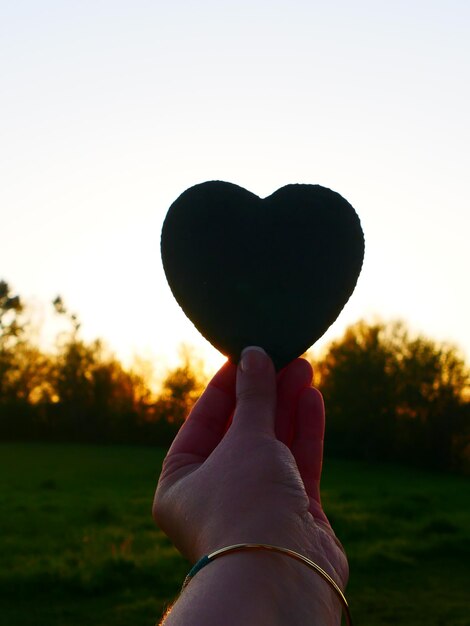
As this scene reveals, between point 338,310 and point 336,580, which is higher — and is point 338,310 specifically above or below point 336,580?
above

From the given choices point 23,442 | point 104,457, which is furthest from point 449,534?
point 23,442

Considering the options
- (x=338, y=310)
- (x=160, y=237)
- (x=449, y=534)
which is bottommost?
(x=449, y=534)

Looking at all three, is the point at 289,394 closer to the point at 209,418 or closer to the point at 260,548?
the point at 209,418

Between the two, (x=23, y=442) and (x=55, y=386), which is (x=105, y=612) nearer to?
(x=23, y=442)

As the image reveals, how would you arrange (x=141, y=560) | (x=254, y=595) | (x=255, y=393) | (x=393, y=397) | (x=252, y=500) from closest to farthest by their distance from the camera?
(x=254, y=595), (x=252, y=500), (x=255, y=393), (x=141, y=560), (x=393, y=397)

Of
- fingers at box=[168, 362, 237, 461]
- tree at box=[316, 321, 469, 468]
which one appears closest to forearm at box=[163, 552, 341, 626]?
fingers at box=[168, 362, 237, 461]

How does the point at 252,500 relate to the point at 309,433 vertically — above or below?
below

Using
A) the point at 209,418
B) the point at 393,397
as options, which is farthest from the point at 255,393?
the point at 393,397

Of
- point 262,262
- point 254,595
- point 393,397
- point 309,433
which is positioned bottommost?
point 254,595
